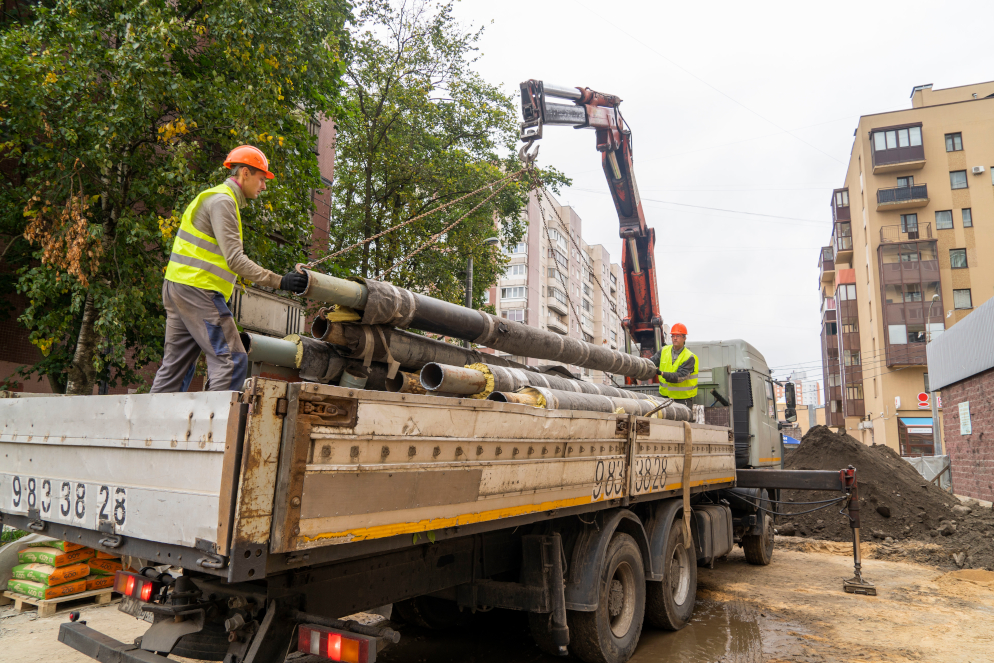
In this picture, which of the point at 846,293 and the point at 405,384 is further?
the point at 846,293

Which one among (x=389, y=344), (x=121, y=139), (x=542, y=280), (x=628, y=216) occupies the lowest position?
(x=389, y=344)

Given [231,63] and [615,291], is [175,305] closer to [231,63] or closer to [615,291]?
[231,63]

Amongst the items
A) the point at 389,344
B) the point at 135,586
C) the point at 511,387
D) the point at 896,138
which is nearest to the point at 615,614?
the point at 511,387

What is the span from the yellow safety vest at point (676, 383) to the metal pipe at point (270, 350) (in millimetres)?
5281

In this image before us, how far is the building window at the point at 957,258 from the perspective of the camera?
124 ft

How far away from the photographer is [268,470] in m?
2.35

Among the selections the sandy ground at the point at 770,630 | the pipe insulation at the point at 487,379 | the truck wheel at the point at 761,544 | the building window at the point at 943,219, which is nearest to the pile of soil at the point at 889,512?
the sandy ground at the point at 770,630

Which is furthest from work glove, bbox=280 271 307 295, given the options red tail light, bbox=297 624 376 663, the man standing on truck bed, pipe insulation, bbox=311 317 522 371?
red tail light, bbox=297 624 376 663

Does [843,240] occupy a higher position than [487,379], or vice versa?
[843,240]

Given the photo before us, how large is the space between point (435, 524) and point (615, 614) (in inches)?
104

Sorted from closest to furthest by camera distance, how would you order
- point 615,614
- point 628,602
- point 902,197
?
point 615,614 → point 628,602 → point 902,197

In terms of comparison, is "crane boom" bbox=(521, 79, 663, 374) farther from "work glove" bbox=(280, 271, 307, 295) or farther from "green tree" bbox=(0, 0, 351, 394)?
"work glove" bbox=(280, 271, 307, 295)

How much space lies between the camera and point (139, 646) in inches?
118

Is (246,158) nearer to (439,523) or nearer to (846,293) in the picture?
(439,523)
